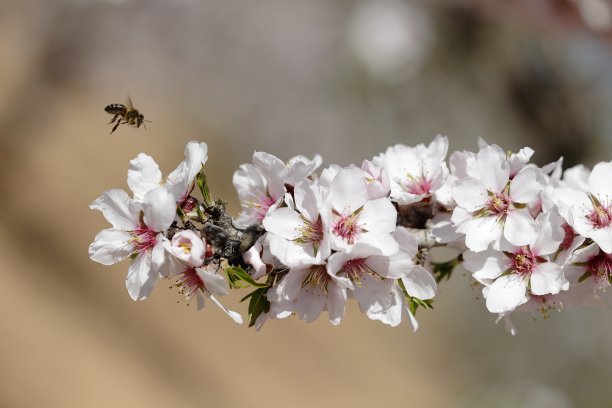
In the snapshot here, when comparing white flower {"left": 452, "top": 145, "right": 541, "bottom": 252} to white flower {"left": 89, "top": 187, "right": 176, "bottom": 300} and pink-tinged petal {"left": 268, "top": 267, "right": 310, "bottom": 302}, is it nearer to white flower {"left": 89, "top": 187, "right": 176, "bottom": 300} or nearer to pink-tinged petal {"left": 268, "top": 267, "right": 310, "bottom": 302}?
pink-tinged petal {"left": 268, "top": 267, "right": 310, "bottom": 302}

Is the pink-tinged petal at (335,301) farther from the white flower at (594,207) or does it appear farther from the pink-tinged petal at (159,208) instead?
the white flower at (594,207)

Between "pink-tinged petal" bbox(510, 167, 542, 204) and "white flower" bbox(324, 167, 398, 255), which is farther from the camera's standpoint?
"pink-tinged petal" bbox(510, 167, 542, 204)

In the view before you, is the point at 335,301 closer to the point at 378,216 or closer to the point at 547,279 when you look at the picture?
the point at 378,216

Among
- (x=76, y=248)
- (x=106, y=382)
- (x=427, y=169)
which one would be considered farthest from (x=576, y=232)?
(x=76, y=248)

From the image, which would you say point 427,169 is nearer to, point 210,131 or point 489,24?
point 210,131

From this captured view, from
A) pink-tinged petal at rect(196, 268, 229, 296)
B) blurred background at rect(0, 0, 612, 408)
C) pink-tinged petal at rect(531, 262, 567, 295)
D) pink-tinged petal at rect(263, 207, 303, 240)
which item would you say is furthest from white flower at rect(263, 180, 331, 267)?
blurred background at rect(0, 0, 612, 408)

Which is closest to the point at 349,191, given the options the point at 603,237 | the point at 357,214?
the point at 357,214
